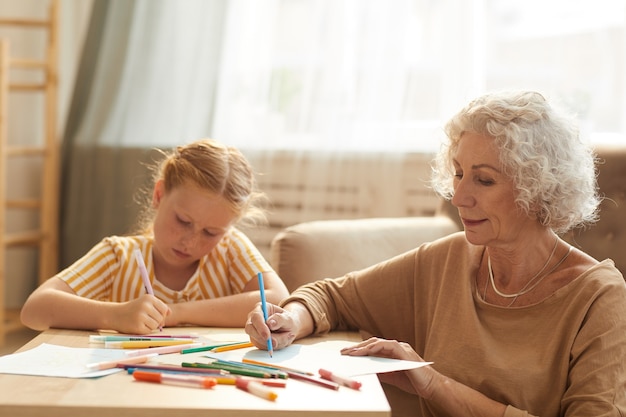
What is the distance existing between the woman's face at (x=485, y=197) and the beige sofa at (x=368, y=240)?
561 millimetres

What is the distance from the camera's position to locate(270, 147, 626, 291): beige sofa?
210 centimetres

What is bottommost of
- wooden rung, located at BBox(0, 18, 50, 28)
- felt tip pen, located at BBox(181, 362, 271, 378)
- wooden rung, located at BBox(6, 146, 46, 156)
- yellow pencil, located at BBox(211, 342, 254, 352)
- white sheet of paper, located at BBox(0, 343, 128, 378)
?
white sheet of paper, located at BBox(0, 343, 128, 378)

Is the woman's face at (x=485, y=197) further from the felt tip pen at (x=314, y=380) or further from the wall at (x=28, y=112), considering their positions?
the wall at (x=28, y=112)

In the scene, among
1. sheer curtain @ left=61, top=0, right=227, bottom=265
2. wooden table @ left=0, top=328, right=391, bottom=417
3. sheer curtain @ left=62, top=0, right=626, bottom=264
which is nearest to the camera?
wooden table @ left=0, top=328, right=391, bottom=417

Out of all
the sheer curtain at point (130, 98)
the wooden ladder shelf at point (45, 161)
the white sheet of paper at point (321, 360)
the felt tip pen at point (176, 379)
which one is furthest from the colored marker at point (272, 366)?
the wooden ladder shelf at point (45, 161)

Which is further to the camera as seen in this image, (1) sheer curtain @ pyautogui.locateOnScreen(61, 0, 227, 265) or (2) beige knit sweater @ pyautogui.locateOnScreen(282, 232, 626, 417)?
(1) sheer curtain @ pyautogui.locateOnScreen(61, 0, 227, 265)

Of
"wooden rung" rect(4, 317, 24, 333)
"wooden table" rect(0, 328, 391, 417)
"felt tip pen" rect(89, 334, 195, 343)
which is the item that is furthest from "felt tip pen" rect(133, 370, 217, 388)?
"wooden rung" rect(4, 317, 24, 333)

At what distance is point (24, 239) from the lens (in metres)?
3.71

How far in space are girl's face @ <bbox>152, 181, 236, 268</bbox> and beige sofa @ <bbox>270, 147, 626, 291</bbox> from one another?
0.26 metres

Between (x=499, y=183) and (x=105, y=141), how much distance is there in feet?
8.20

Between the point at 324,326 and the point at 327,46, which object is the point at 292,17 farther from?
the point at 324,326

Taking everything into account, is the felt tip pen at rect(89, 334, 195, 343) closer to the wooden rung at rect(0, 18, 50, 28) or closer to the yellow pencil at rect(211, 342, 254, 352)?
the yellow pencil at rect(211, 342, 254, 352)

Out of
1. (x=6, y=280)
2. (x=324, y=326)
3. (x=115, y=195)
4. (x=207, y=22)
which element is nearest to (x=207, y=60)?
(x=207, y=22)

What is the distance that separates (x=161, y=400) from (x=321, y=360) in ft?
1.10
